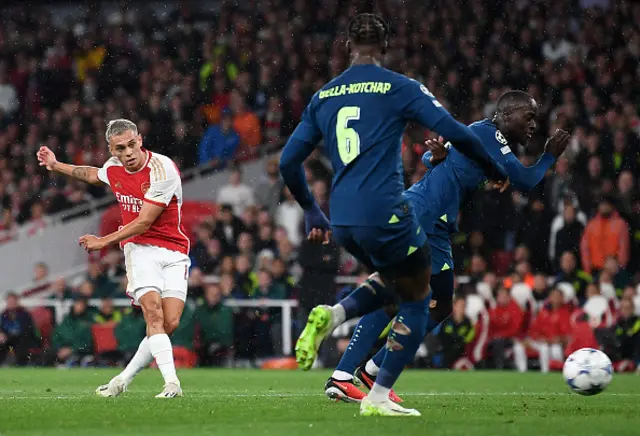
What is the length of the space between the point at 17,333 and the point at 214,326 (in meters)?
3.08

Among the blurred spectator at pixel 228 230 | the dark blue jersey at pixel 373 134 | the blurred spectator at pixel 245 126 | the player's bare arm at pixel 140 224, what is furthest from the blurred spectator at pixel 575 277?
the dark blue jersey at pixel 373 134

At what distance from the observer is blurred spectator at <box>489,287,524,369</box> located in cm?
A: 1628

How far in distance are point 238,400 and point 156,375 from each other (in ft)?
17.4

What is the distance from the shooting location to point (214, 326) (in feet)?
56.5

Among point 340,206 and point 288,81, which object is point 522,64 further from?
point 340,206

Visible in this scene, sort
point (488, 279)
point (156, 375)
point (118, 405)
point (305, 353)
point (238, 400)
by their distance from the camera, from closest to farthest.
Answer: point (305, 353)
point (118, 405)
point (238, 400)
point (156, 375)
point (488, 279)

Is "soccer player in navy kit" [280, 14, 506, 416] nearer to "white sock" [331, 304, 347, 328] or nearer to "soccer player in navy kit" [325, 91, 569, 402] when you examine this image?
"white sock" [331, 304, 347, 328]

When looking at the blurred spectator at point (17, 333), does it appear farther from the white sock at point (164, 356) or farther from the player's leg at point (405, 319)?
the player's leg at point (405, 319)

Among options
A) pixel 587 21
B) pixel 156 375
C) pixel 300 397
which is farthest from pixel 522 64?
pixel 300 397

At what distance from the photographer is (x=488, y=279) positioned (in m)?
16.6

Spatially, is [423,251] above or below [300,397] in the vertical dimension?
above

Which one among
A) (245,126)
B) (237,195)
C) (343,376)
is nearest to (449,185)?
(343,376)

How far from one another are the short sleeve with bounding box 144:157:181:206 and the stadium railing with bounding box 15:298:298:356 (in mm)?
7630

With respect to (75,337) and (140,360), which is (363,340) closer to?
(140,360)
